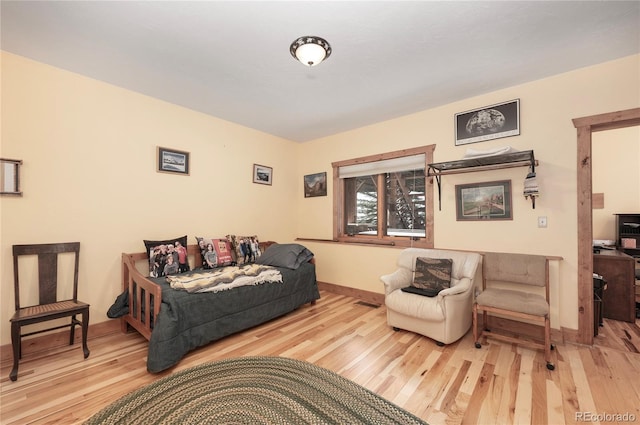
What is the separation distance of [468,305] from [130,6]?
147 inches

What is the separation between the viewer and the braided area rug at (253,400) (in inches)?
63.3

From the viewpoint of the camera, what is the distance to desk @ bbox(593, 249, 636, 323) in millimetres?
2996

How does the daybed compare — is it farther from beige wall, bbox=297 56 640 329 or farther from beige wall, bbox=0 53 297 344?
beige wall, bbox=297 56 640 329

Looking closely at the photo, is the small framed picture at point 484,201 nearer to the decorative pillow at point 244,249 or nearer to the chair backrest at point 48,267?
the decorative pillow at point 244,249

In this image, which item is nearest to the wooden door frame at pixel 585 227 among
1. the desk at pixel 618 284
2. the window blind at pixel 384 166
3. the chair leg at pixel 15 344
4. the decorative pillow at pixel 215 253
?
the desk at pixel 618 284

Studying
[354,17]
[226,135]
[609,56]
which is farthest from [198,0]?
[609,56]

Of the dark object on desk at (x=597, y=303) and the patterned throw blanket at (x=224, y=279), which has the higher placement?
the patterned throw blanket at (x=224, y=279)

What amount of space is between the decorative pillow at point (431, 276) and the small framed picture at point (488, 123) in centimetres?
144

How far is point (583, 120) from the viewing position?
250cm

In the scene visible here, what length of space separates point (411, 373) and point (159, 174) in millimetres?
3306

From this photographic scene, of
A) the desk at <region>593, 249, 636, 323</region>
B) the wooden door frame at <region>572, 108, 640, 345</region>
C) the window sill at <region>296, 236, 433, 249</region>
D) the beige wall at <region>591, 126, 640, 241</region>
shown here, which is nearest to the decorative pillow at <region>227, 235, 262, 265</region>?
the window sill at <region>296, 236, 433, 249</region>

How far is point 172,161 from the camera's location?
3.27 meters

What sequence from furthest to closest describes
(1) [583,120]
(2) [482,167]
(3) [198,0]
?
(2) [482,167], (1) [583,120], (3) [198,0]

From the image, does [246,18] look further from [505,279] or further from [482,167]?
[505,279]
